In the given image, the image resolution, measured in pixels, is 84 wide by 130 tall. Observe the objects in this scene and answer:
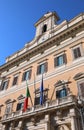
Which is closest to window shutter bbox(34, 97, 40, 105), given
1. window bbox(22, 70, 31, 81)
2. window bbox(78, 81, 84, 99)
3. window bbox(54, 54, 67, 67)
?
window bbox(22, 70, 31, 81)

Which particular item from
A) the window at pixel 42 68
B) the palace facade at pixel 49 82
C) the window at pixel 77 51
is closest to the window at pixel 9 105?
the palace facade at pixel 49 82

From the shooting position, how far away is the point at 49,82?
16.5 m

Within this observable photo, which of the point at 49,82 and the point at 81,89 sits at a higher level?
the point at 49,82

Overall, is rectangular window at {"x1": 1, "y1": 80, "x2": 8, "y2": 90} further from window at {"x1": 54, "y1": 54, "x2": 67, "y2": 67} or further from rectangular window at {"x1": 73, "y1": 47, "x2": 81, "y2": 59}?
rectangular window at {"x1": 73, "y1": 47, "x2": 81, "y2": 59}

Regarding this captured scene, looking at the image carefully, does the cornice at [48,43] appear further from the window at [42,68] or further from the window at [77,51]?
the window at [42,68]

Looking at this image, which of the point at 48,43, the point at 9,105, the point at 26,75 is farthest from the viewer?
the point at 26,75

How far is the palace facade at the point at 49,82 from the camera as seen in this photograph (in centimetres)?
1284

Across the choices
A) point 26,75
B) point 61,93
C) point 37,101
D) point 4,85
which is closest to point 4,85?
point 4,85

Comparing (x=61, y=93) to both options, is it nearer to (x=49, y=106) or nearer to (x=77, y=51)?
Answer: (x=49, y=106)

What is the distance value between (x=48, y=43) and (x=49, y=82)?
518cm

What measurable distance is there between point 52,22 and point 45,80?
9726 mm

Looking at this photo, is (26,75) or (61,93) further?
(26,75)

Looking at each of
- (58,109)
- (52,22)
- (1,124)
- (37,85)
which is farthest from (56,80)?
(52,22)

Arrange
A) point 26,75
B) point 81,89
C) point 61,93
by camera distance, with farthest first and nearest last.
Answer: point 26,75, point 61,93, point 81,89
